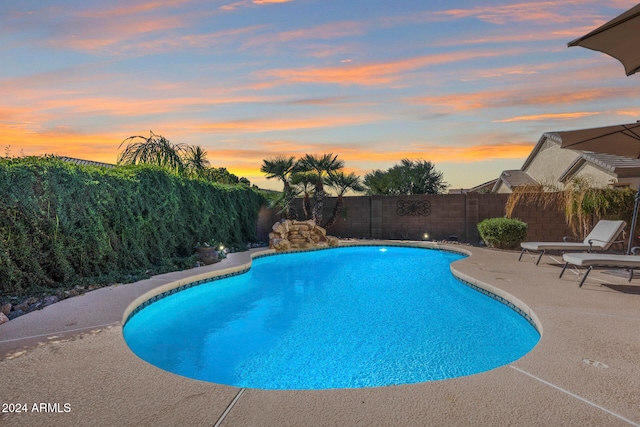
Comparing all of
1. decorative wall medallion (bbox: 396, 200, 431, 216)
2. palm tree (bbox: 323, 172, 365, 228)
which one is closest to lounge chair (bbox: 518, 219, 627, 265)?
decorative wall medallion (bbox: 396, 200, 431, 216)

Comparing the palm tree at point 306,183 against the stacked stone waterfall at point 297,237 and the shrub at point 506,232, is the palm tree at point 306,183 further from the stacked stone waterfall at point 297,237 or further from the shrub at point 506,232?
the shrub at point 506,232

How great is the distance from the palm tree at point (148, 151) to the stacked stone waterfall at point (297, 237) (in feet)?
12.3

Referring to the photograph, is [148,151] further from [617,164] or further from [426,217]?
[617,164]

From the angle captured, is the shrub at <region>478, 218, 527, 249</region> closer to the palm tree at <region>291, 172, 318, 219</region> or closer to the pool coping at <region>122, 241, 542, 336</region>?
the pool coping at <region>122, 241, 542, 336</region>

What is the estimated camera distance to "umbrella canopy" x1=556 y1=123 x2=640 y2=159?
20.8 feet

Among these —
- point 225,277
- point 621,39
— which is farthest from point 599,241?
point 225,277

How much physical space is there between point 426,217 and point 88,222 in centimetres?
1160

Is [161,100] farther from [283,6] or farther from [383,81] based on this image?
[383,81]

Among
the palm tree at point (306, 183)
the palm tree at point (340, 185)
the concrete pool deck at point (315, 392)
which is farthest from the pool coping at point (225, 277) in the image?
the palm tree at point (340, 185)

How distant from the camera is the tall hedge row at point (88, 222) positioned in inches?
213

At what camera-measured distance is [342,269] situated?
32.0 ft

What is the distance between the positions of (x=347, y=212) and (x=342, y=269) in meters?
6.24

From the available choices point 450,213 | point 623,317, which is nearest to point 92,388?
point 623,317

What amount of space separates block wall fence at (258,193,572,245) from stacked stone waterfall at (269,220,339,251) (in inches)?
77.0
